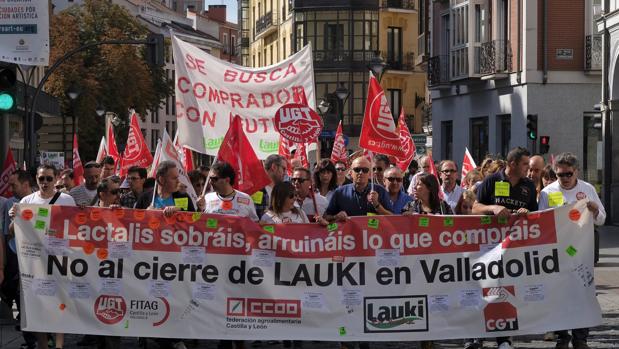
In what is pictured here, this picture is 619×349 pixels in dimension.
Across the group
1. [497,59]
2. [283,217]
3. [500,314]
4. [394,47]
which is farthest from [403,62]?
[500,314]

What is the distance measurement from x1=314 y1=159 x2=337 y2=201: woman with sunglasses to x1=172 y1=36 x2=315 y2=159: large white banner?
8.29 ft

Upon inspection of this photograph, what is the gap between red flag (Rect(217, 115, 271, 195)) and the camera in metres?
14.6

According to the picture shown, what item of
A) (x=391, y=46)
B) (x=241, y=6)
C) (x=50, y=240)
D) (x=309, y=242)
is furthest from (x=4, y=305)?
(x=241, y=6)

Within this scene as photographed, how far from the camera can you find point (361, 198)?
43.0 feet

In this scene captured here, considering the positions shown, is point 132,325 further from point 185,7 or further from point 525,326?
point 185,7

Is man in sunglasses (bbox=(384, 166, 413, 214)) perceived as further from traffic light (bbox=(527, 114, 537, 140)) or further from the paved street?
traffic light (bbox=(527, 114, 537, 140))

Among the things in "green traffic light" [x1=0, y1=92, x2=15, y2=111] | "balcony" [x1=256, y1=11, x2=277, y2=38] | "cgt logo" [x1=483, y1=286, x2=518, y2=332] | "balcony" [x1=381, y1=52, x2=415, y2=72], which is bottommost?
"cgt logo" [x1=483, y1=286, x2=518, y2=332]

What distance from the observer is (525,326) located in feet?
40.9

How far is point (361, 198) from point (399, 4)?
220 feet

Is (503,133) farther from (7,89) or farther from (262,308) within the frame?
(262,308)

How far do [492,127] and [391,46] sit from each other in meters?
37.0

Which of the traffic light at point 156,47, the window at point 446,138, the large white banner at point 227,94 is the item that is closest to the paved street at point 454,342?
the large white banner at point 227,94

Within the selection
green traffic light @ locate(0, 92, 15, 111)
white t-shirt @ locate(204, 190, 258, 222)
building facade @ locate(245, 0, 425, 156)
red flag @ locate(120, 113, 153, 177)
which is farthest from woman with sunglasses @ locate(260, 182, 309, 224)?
building facade @ locate(245, 0, 425, 156)

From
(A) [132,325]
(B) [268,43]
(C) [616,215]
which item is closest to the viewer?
(A) [132,325]
